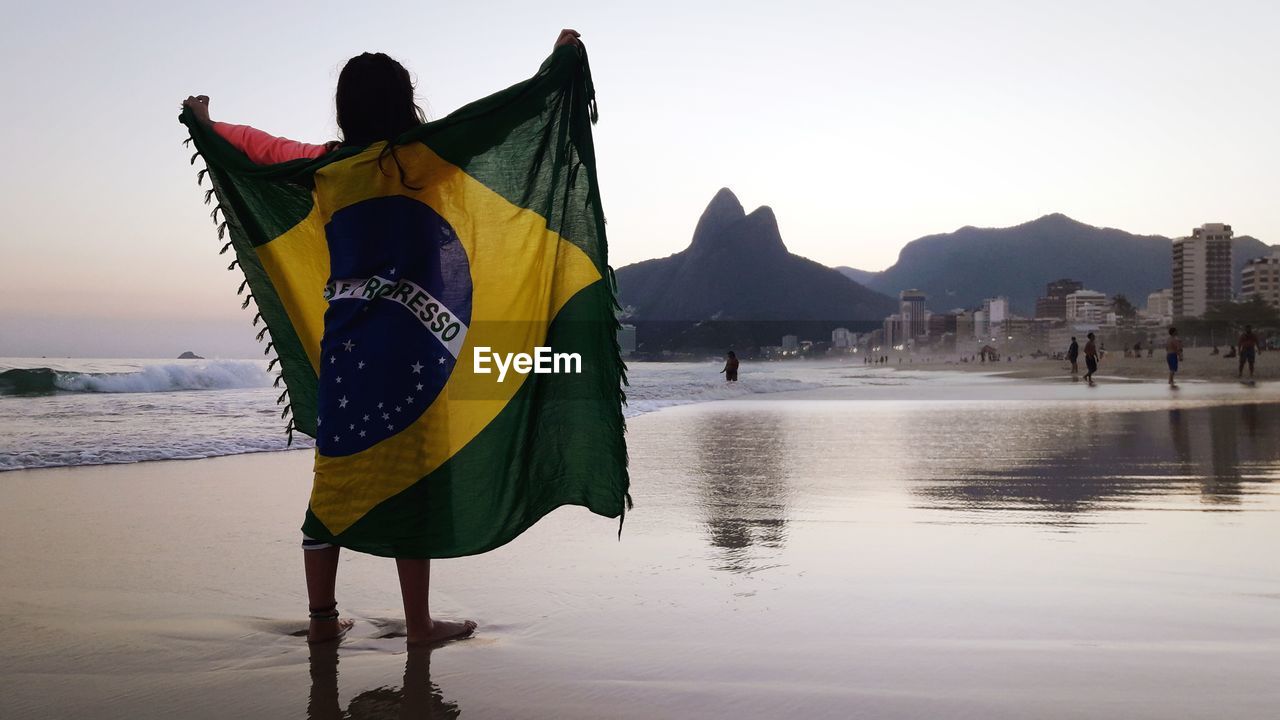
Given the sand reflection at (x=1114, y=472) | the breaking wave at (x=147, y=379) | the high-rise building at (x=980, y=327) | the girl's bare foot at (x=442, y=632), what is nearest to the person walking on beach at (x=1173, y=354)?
the sand reflection at (x=1114, y=472)

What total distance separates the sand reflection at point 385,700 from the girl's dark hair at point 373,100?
133 cm

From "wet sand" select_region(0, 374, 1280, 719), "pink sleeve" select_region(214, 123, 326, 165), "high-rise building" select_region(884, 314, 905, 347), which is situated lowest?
"wet sand" select_region(0, 374, 1280, 719)

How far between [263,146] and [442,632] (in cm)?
162

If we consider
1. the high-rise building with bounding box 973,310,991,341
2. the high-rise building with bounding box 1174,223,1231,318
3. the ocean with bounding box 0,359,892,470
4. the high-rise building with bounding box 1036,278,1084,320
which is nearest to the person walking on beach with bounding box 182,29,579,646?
the ocean with bounding box 0,359,892,470

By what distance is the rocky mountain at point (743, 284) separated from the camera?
516 ft

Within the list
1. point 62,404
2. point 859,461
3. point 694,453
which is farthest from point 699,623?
point 62,404

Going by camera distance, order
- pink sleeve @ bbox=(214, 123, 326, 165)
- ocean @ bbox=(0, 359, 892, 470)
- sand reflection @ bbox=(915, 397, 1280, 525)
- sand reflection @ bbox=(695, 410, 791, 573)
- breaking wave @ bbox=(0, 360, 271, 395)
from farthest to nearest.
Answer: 1. breaking wave @ bbox=(0, 360, 271, 395)
2. ocean @ bbox=(0, 359, 892, 470)
3. sand reflection @ bbox=(915, 397, 1280, 525)
4. sand reflection @ bbox=(695, 410, 791, 573)
5. pink sleeve @ bbox=(214, 123, 326, 165)

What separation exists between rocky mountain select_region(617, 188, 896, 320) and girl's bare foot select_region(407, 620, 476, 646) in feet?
475

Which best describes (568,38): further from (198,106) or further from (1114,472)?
(1114,472)

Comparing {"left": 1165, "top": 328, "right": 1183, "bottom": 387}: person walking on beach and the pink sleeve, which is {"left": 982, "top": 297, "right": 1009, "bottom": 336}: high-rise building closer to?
{"left": 1165, "top": 328, "right": 1183, "bottom": 387}: person walking on beach

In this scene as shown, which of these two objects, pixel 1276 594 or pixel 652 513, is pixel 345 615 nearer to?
pixel 652 513

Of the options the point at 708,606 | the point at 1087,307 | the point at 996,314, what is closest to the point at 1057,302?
the point at 1087,307

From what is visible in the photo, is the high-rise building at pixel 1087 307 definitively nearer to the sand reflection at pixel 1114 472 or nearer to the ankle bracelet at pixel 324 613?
the sand reflection at pixel 1114 472

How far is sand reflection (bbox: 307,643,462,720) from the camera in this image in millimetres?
1939
